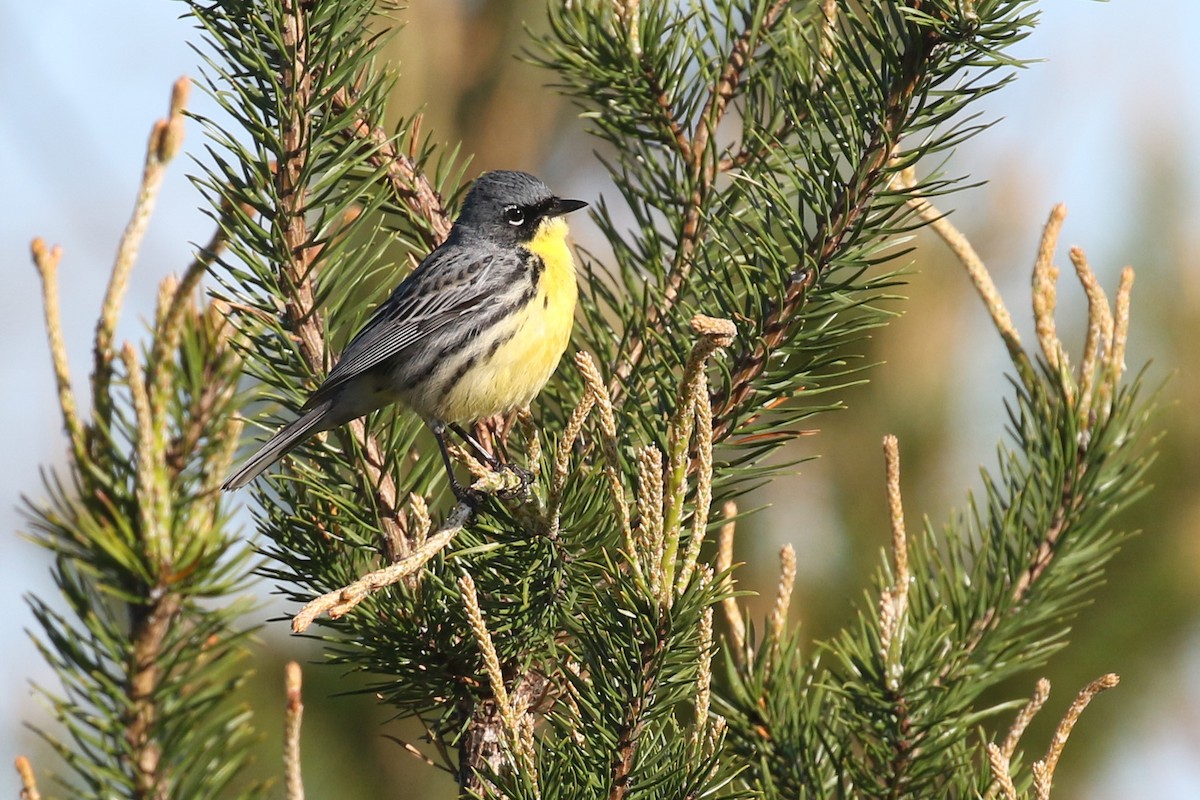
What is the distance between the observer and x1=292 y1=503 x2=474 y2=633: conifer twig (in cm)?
153

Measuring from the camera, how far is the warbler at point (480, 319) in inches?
143

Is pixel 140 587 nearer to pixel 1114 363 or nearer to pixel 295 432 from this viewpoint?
pixel 295 432

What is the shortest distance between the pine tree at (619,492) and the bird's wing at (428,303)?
54.4 inches

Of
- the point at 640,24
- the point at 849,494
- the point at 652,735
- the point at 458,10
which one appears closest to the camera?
the point at 652,735

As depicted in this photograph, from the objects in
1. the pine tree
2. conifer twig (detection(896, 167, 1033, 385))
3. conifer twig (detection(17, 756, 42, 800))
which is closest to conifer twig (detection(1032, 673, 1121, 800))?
the pine tree

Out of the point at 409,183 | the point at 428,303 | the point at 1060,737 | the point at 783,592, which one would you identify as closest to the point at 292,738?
the point at 783,592

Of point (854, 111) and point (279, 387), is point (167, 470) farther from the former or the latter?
point (854, 111)

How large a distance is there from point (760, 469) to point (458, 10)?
426cm

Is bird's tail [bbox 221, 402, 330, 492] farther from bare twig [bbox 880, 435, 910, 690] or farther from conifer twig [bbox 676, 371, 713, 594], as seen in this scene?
bare twig [bbox 880, 435, 910, 690]

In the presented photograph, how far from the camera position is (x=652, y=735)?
1.80m

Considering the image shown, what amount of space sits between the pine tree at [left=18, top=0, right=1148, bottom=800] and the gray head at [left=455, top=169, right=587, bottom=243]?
1.18 m

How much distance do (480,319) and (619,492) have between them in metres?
2.78

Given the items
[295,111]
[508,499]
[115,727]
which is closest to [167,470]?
[115,727]

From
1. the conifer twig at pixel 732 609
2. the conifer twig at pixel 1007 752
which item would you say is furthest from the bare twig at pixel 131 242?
the conifer twig at pixel 1007 752
